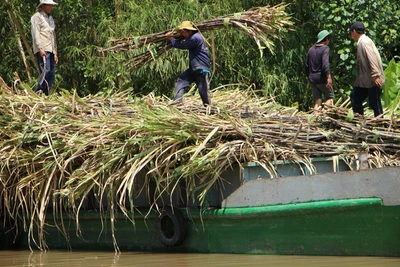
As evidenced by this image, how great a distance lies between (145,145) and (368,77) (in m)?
2.86

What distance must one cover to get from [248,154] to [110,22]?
820 centimetres

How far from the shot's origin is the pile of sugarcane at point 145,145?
26.3 ft

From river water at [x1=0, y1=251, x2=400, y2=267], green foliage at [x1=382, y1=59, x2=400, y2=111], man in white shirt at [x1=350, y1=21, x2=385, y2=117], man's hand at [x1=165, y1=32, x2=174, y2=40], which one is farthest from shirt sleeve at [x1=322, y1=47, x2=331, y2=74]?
river water at [x1=0, y1=251, x2=400, y2=267]

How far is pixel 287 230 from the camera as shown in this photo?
770cm

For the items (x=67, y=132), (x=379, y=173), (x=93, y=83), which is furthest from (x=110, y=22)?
(x=379, y=173)

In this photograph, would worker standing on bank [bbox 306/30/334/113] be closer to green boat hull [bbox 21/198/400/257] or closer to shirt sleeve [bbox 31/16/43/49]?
green boat hull [bbox 21/198/400/257]

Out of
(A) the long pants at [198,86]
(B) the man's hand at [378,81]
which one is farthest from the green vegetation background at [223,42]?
(B) the man's hand at [378,81]

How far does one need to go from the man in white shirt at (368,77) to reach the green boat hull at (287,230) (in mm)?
2319

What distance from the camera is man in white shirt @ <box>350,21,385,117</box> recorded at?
9539 millimetres

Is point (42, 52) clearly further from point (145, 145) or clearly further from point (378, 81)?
point (378, 81)

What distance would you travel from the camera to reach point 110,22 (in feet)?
51.5

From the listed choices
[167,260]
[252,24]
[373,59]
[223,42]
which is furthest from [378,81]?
[223,42]

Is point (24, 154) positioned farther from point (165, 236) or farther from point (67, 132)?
point (165, 236)

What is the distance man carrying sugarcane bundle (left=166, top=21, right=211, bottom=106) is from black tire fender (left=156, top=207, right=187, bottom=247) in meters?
Answer: 2.04
